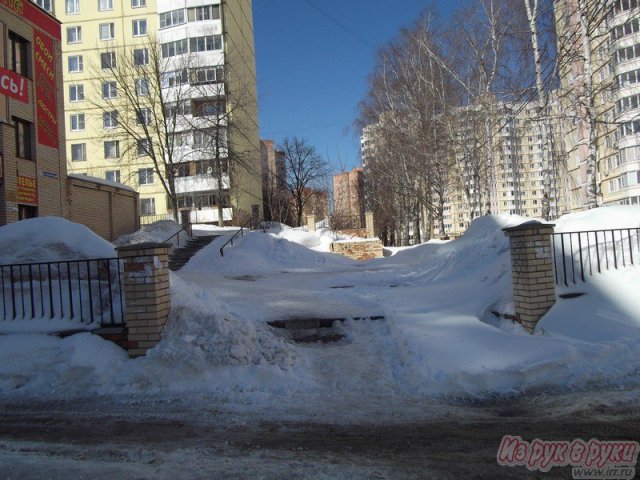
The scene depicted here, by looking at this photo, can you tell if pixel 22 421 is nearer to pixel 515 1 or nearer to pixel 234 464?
pixel 234 464

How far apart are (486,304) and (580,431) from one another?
3.30 m

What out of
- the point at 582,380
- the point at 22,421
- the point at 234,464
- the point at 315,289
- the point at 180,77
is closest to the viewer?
the point at 234,464

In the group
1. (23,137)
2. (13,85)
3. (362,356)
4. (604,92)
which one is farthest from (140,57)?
(362,356)

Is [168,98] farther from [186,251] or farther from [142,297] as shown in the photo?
[142,297]

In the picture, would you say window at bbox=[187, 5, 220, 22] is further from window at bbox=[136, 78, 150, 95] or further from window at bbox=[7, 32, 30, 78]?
window at bbox=[7, 32, 30, 78]

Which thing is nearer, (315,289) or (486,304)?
(486,304)

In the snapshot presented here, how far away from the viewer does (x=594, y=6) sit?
13078mm

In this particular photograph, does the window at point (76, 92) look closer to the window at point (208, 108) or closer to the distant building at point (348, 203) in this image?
the window at point (208, 108)

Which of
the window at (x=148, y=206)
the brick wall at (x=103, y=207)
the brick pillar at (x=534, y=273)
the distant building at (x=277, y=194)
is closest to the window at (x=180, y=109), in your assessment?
the window at (x=148, y=206)

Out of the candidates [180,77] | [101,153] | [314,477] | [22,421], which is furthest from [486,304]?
[101,153]

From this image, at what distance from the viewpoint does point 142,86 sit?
31766 millimetres

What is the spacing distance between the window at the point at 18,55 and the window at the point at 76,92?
80.4 feet

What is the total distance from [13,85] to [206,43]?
74.5 feet

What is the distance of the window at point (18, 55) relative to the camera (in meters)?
17.7
